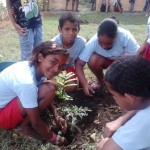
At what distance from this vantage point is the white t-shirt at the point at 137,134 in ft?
5.27

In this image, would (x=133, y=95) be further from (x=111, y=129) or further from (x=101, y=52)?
(x=101, y=52)

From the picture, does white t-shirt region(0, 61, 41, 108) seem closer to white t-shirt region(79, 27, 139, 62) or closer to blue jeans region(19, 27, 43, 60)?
white t-shirt region(79, 27, 139, 62)

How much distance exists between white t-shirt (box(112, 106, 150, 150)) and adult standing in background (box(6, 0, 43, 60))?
92.5 inches

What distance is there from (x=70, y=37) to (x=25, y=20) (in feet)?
2.39

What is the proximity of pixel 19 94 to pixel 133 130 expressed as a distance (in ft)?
3.45

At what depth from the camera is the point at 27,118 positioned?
8.27 ft

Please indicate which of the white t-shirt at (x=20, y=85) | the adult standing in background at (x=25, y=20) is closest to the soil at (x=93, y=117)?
the white t-shirt at (x=20, y=85)

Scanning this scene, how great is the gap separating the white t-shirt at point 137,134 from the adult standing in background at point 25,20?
2351mm

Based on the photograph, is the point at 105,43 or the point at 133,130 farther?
the point at 105,43

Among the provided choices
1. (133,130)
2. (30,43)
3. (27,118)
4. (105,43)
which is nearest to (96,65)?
(105,43)

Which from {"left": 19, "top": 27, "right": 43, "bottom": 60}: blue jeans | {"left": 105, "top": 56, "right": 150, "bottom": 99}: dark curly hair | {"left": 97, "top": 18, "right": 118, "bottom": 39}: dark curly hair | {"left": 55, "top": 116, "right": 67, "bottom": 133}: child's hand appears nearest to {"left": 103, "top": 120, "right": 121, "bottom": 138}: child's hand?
{"left": 105, "top": 56, "right": 150, "bottom": 99}: dark curly hair

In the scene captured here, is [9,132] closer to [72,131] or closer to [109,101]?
[72,131]

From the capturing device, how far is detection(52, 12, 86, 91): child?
3293 mm

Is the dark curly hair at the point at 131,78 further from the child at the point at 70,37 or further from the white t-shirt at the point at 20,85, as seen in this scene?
the child at the point at 70,37
